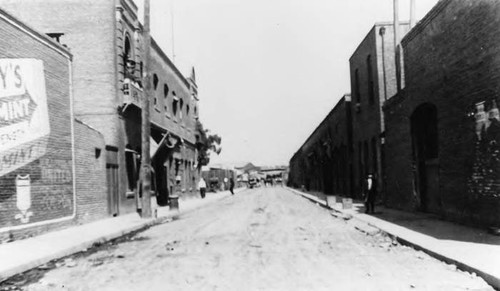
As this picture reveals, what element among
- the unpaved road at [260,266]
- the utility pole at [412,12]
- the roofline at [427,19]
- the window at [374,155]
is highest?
the utility pole at [412,12]

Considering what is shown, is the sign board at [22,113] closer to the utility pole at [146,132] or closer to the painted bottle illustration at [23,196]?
the painted bottle illustration at [23,196]

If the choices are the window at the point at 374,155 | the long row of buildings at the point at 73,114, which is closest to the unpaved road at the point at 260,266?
the long row of buildings at the point at 73,114

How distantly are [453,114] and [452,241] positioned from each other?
4.25m

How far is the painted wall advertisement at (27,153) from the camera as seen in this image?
1256 cm

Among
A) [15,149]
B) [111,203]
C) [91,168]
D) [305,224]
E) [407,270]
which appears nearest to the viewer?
[407,270]

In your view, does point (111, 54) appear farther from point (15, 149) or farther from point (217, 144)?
point (217, 144)

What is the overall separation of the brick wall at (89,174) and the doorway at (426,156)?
A: 1117 cm

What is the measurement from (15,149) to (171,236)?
447 cm

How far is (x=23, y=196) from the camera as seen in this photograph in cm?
1340

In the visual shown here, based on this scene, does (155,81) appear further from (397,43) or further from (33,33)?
(33,33)

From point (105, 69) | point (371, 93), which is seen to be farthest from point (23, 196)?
point (371, 93)

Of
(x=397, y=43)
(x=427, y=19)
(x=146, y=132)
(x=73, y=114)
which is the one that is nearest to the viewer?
(x=427, y=19)

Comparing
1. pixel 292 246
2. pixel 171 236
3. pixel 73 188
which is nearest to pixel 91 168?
pixel 73 188

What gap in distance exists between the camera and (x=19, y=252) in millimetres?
10547
